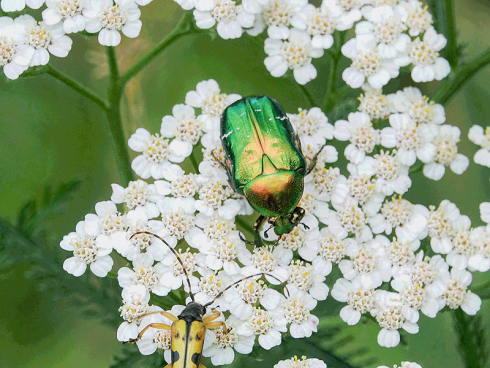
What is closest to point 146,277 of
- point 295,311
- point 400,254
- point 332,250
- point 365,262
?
point 295,311

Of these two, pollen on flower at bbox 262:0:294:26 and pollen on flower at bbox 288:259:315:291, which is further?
pollen on flower at bbox 262:0:294:26

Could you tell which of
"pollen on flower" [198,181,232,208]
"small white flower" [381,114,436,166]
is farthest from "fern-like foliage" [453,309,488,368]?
"pollen on flower" [198,181,232,208]

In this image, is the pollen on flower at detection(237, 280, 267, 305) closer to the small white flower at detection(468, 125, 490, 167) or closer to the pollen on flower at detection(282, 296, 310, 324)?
the pollen on flower at detection(282, 296, 310, 324)

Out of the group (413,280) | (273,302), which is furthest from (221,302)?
(413,280)

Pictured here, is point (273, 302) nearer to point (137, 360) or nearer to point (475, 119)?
point (137, 360)

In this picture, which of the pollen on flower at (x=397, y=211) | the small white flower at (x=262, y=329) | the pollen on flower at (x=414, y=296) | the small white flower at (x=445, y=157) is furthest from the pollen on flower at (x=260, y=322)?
the small white flower at (x=445, y=157)

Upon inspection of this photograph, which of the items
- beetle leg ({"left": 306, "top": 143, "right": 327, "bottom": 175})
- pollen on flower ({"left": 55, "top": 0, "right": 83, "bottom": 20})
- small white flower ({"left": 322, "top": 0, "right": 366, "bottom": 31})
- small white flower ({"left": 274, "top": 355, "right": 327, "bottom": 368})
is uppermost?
pollen on flower ({"left": 55, "top": 0, "right": 83, "bottom": 20})

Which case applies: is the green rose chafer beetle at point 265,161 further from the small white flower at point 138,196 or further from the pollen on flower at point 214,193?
the small white flower at point 138,196
